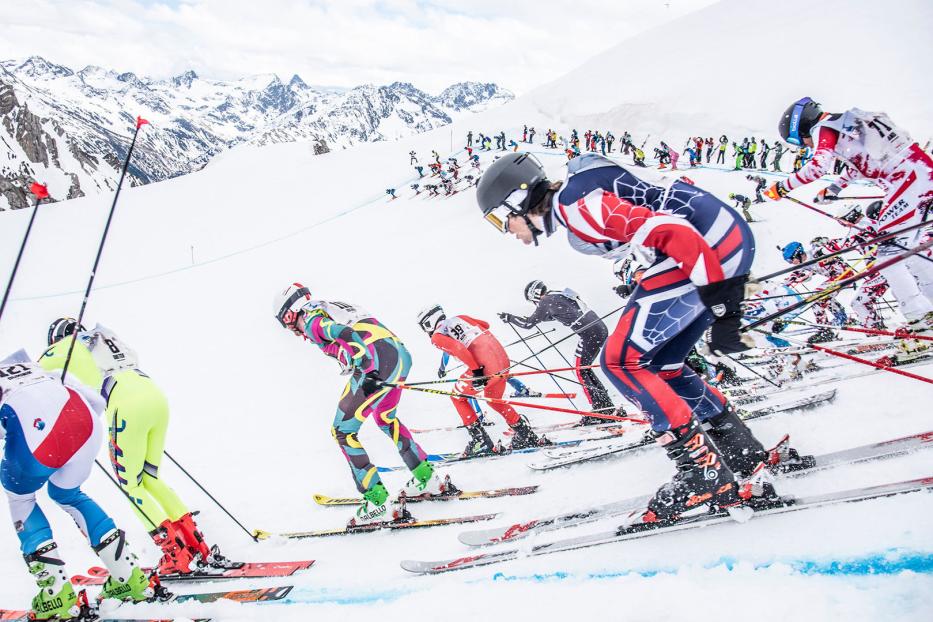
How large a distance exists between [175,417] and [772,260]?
11429 mm

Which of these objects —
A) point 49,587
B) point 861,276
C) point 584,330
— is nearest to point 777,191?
point 584,330

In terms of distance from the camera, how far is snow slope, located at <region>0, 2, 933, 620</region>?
2.08 m

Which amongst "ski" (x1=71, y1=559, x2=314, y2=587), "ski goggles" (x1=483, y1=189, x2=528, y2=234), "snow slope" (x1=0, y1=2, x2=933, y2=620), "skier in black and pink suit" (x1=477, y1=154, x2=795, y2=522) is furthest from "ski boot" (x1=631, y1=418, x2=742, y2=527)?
"ski" (x1=71, y1=559, x2=314, y2=587)

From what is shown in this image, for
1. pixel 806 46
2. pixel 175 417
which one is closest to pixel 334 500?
pixel 175 417

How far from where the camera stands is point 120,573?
3.41 meters

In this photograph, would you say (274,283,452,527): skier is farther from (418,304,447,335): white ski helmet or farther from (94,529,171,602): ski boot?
(94,529,171,602): ski boot

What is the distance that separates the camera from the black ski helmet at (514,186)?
2.91 metres

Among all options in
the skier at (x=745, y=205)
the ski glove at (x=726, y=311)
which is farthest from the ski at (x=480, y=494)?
the skier at (x=745, y=205)

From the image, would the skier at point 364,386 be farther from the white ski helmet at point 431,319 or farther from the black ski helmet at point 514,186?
the black ski helmet at point 514,186

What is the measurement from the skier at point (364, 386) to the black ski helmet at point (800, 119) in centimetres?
422

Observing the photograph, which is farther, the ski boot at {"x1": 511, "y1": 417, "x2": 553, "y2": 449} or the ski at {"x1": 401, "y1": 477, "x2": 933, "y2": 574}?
the ski boot at {"x1": 511, "y1": 417, "x2": 553, "y2": 449}

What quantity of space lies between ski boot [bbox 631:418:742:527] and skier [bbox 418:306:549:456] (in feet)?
9.55

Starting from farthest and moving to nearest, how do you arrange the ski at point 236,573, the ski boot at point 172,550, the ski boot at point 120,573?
the ski boot at point 172,550 → the ski at point 236,573 → the ski boot at point 120,573

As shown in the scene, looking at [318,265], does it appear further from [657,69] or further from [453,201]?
[657,69]
